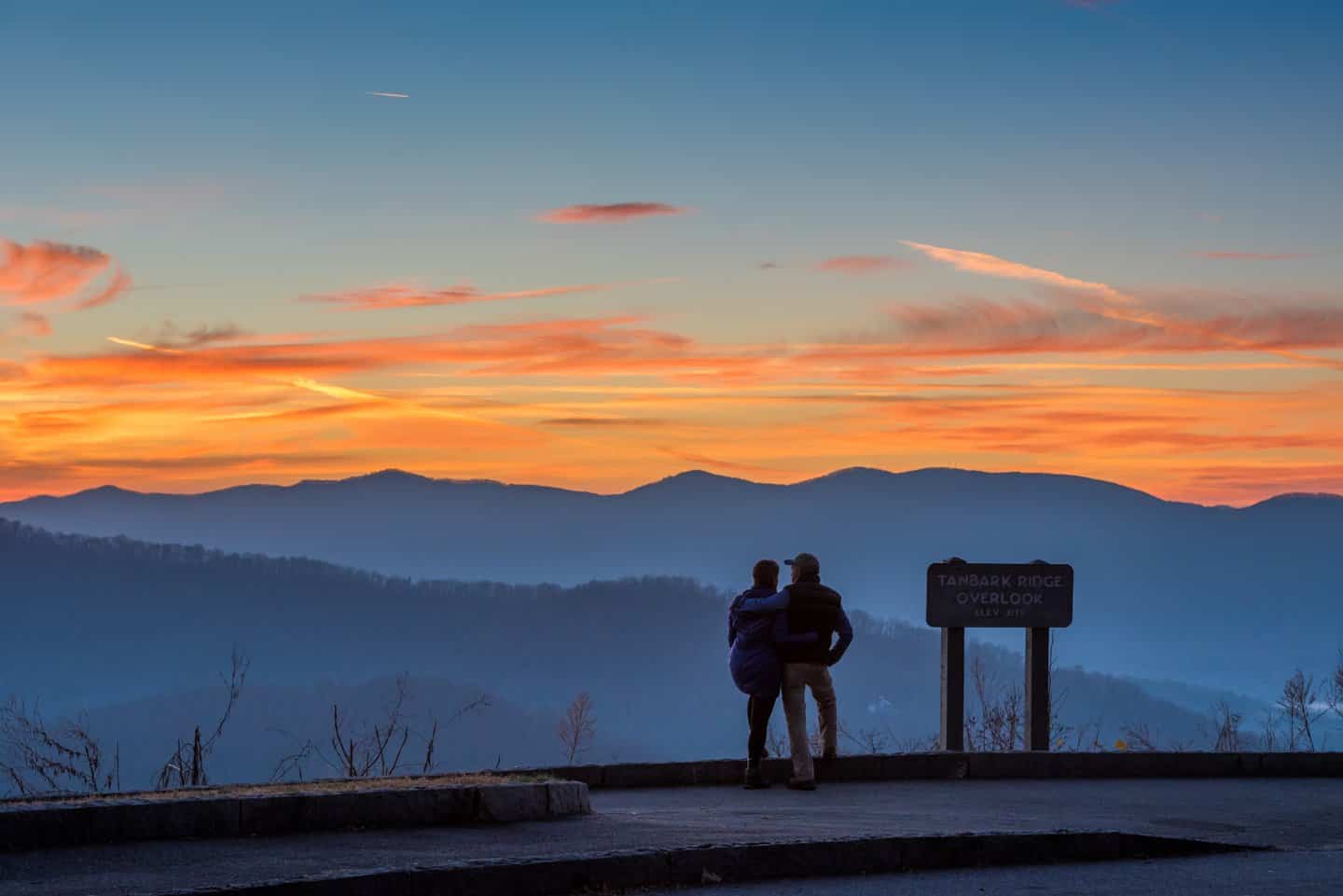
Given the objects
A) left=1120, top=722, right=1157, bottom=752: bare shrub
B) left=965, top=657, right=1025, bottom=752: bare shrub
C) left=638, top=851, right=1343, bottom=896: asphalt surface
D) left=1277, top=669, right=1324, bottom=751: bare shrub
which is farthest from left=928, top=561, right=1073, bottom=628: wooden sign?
left=638, top=851, right=1343, bottom=896: asphalt surface

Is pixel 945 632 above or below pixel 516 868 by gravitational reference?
above

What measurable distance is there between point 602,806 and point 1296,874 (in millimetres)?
4843

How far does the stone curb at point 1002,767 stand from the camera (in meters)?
14.9

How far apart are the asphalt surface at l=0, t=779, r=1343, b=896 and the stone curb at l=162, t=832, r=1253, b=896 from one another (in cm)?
18

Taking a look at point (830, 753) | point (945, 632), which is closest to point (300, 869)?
point (830, 753)

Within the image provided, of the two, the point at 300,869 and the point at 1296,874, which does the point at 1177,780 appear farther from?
the point at 300,869

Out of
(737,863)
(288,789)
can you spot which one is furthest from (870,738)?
(737,863)

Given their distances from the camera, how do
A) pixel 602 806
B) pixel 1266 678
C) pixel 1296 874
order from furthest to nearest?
pixel 1266 678, pixel 602 806, pixel 1296 874

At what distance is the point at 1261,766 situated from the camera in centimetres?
1638

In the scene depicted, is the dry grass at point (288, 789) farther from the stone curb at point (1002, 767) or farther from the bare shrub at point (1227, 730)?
the bare shrub at point (1227, 730)

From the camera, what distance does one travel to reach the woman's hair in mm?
15016

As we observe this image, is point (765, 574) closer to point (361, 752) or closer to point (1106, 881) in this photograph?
point (361, 752)

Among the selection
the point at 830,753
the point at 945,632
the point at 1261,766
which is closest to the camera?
the point at 830,753

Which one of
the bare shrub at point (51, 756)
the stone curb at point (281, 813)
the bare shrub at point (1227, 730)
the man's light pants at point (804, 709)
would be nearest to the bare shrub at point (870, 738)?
the man's light pants at point (804, 709)
